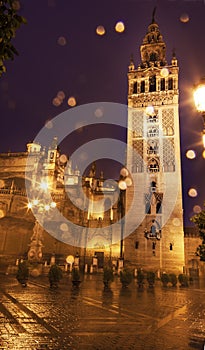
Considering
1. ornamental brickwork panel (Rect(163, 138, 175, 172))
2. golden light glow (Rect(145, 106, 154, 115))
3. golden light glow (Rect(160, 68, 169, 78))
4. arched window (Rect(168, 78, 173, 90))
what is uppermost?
golden light glow (Rect(160, 68, 169, 78))

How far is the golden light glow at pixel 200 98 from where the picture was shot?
6078 mm

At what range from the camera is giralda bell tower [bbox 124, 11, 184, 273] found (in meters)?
34.6

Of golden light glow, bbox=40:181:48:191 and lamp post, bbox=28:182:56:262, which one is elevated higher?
golden light glow, bbox=40:181:48:191

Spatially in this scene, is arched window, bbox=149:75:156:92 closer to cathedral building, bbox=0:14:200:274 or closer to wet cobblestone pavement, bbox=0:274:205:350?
cathedral building, bbox=0:14:200:274

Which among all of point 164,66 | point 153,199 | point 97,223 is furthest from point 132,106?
point 97,223

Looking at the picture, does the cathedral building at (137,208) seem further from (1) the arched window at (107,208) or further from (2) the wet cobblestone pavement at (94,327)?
(2) the wet cobblestone pavement at (94,327)

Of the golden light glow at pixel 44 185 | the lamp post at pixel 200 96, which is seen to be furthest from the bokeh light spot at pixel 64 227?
the lamp post at pixel 200 96

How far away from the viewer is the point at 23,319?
698 cm

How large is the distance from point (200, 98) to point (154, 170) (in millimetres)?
32977

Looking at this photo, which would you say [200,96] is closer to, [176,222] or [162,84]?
[176,222]

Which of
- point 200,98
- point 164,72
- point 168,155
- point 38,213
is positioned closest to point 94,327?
point 200,98

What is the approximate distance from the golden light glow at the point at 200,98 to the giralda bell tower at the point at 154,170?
30.8 meters

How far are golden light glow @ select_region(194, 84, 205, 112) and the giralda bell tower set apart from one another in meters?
30.8

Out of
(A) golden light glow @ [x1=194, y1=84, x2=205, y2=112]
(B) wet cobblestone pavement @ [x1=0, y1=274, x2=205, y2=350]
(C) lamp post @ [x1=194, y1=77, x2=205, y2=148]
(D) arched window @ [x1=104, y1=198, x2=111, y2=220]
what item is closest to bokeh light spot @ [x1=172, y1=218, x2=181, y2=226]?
(D) arched window @ [x1=104, y1=198, x2=111, y2=220]
